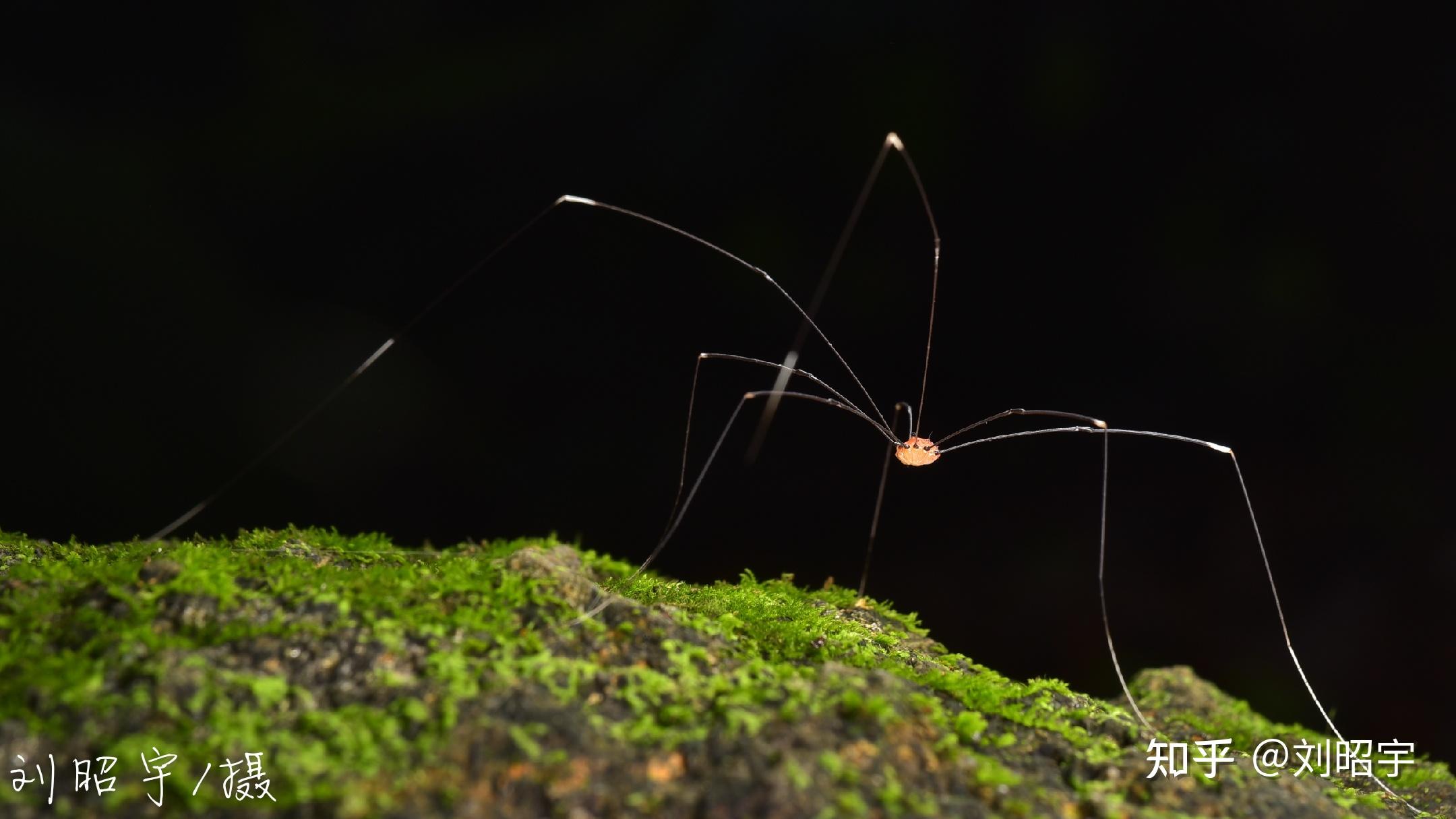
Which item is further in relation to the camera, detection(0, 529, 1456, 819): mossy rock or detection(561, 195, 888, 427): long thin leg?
detection(561, 195, 888, 427): long thin leg

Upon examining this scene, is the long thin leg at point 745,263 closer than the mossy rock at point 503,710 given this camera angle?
No

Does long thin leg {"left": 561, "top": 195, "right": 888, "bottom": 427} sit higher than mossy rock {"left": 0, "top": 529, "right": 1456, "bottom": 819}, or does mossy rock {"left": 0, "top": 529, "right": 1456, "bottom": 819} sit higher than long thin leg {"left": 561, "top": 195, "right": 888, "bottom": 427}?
long thin leg {"left": 561, "top": 195, "right": 888, "bottom": 427}

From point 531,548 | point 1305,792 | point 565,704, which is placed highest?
point 531,548

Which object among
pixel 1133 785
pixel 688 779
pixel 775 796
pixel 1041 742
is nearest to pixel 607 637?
pixel 688 779

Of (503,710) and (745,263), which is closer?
(503,710)

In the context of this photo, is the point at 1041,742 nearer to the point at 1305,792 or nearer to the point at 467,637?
the point at 1305,792

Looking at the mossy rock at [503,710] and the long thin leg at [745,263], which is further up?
the long thin leg at [745,263]

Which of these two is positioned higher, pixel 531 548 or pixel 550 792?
pixel 531 548

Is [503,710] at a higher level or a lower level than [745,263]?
lower
